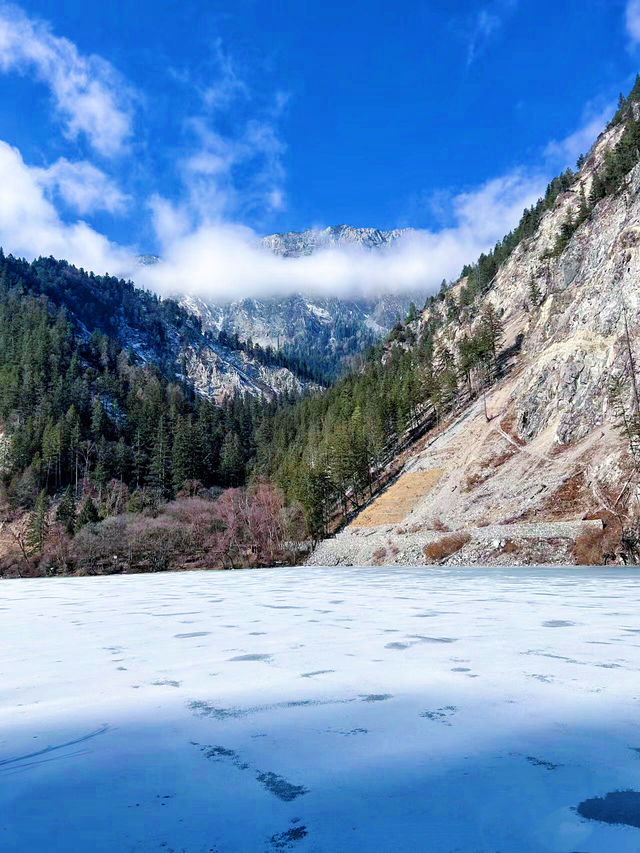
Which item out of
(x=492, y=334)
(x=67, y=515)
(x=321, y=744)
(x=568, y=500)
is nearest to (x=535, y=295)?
(x=492, y=334)

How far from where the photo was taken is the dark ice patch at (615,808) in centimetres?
259

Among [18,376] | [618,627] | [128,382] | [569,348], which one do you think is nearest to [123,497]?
[18,376]

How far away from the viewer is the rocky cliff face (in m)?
39.8

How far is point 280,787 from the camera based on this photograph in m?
2.99

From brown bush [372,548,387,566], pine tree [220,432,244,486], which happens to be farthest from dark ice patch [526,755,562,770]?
pine tree [220,432,244,486]

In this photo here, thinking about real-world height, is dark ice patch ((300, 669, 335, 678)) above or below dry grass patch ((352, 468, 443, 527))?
below

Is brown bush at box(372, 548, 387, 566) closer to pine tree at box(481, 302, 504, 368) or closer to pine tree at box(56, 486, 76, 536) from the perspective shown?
pine tree at box(481, 302, 504, 368)

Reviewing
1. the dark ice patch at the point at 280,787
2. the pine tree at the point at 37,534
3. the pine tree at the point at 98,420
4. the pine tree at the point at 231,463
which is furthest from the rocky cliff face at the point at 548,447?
the pine tree at the point at 98,420

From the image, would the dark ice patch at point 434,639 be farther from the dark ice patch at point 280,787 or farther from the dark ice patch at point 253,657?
the dark ice patch at point 280,787

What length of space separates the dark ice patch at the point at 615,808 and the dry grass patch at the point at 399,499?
54.1 metres

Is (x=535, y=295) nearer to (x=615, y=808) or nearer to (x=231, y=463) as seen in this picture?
(x=231, y=463)

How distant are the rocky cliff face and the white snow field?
33.9 metres

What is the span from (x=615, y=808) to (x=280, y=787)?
73.3 inches

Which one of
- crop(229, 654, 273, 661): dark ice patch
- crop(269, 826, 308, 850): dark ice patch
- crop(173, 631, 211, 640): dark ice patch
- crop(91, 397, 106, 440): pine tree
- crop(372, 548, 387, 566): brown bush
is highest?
crop(91, 397, 106, 440): pine tree
